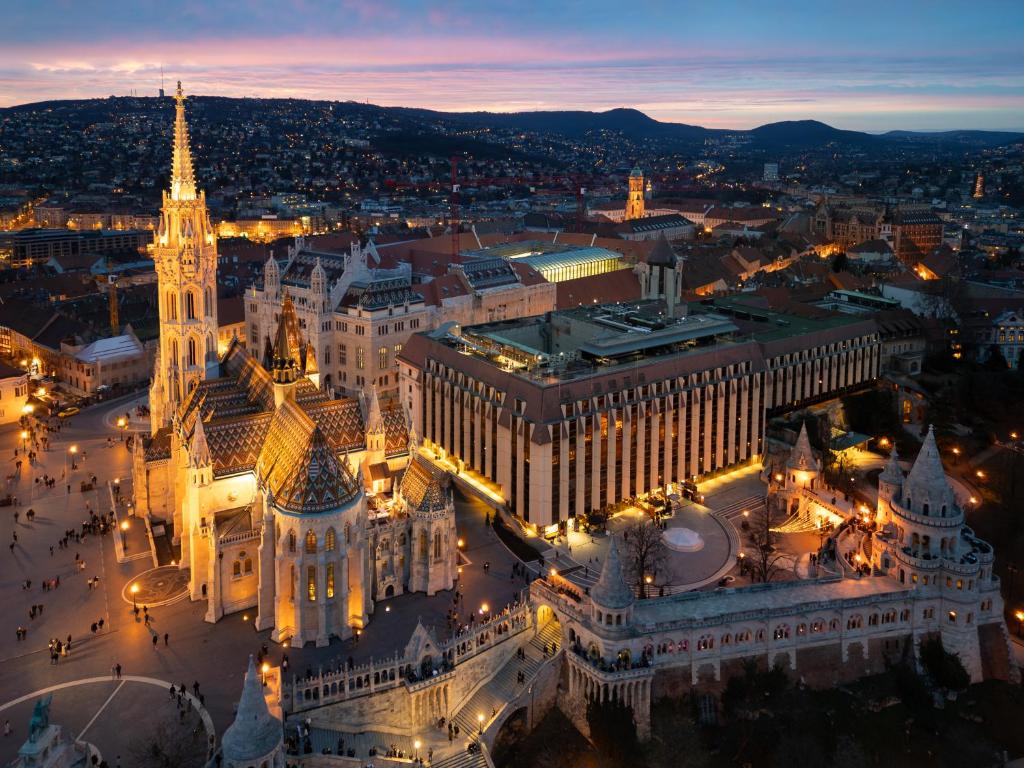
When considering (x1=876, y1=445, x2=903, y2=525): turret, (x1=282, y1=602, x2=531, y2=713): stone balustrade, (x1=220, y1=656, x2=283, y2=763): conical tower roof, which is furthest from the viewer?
(x1=876, y1=445, x2=903, y2=525): turret

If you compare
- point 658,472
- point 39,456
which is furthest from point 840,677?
Answer: point 39,456

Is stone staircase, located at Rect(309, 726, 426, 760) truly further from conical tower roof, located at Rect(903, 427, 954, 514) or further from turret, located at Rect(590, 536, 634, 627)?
conical tower roof, located at Rect(903, 427, 954, 514)

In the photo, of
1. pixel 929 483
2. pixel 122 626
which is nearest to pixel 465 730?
pixel 122 626

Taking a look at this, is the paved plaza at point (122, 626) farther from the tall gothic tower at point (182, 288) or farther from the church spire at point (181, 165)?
the church spire at point (181, 165)

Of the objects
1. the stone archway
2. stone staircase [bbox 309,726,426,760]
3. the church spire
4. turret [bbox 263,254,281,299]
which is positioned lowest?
the stone archway

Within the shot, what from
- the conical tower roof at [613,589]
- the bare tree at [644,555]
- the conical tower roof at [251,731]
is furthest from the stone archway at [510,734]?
the conical tower roof at [251,731]

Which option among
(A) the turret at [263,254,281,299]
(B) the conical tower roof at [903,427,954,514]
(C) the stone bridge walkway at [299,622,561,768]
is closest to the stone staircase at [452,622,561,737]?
(C) the stone bridge walkway at [299,622,561,768]
